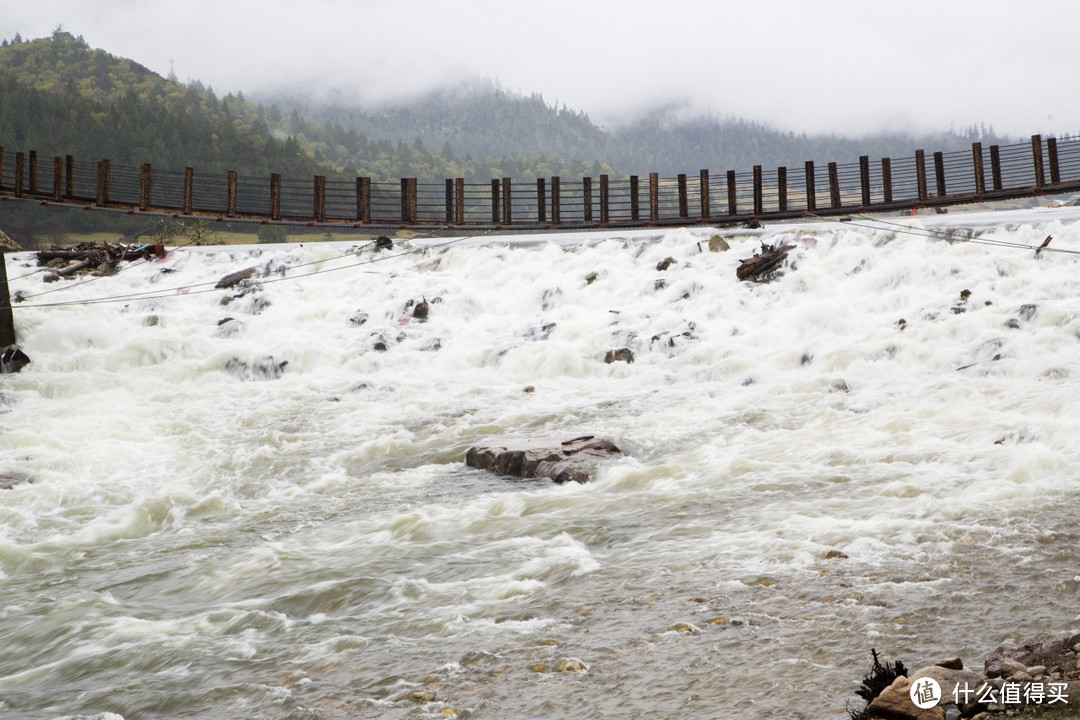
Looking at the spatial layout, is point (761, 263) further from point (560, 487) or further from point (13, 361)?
point (13, 361)

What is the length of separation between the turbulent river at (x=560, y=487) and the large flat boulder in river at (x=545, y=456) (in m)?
0.20

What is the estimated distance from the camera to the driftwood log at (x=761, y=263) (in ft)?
53.1

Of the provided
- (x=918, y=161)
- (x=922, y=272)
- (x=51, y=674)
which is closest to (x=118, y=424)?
(x=51, y=674)

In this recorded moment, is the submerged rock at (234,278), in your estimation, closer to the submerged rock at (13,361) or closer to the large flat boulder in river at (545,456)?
the submerged rock at (13,361)

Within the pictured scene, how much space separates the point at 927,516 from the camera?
6449 millimetres

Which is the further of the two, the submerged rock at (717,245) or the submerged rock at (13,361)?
the submerged rock at (717,245)

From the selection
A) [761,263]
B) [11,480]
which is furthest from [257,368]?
[761,263]

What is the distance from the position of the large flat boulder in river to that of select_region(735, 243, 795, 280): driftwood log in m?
7.75

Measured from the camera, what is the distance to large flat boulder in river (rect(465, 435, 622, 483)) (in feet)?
28.1

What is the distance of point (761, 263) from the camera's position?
53.5 feet

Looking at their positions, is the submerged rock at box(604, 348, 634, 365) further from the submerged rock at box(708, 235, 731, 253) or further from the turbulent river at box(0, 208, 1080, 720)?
the submerged rock at box(708, 235, 731, 253)

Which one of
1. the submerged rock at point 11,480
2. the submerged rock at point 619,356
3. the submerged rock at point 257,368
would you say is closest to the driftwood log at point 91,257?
the submerged rock at point 257,368

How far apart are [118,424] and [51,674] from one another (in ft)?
25.0

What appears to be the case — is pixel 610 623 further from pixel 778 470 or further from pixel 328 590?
pixel 778 470
